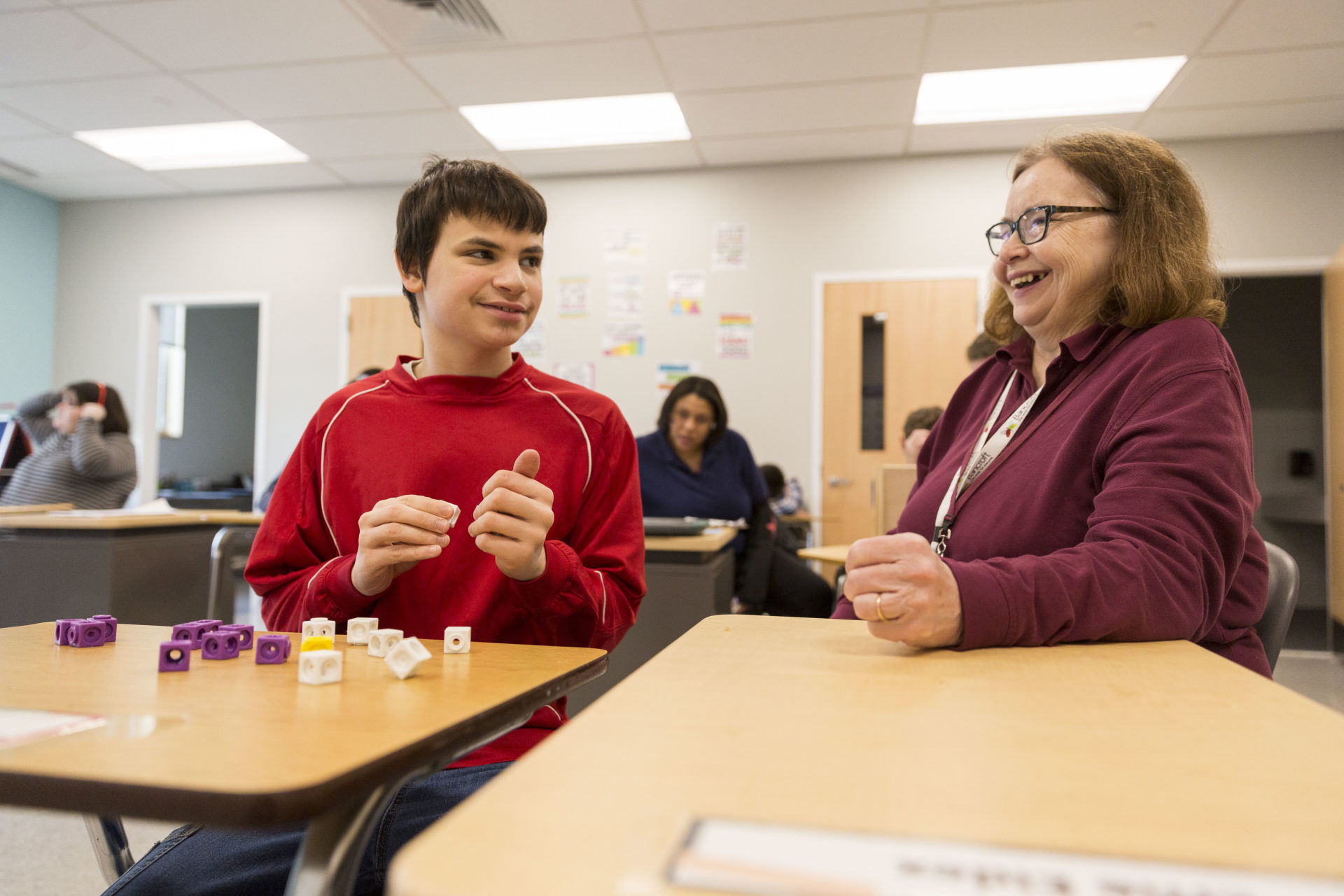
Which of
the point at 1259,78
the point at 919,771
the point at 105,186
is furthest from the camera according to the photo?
the point at 105,186

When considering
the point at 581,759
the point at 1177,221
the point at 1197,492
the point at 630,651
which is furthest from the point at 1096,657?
the point at 630,651

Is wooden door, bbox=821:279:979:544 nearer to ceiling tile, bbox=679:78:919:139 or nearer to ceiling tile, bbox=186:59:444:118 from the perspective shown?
ceiling tile, bbox=679:78:919:139

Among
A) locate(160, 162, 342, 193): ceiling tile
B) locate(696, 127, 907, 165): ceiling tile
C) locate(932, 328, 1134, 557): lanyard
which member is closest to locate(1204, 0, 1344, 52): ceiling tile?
locate(696, 127, 907, 165): ceiling tile

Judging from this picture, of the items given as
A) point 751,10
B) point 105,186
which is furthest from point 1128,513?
point 105,186

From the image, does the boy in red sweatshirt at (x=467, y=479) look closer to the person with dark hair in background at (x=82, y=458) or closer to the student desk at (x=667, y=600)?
the student desk at (x=667, y=600)

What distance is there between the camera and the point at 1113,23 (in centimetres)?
347

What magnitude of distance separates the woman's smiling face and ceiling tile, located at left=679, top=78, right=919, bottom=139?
321 cm

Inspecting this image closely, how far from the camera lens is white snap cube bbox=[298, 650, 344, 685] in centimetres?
71

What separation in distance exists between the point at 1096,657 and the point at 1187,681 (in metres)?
0.09

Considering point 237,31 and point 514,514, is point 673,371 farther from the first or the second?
point 514,514

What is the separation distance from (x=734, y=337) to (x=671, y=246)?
71 cm

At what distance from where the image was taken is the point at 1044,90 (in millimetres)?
4219

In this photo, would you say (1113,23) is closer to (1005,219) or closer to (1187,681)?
(1005,219)

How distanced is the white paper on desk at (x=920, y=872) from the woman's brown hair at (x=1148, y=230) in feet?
2.74
